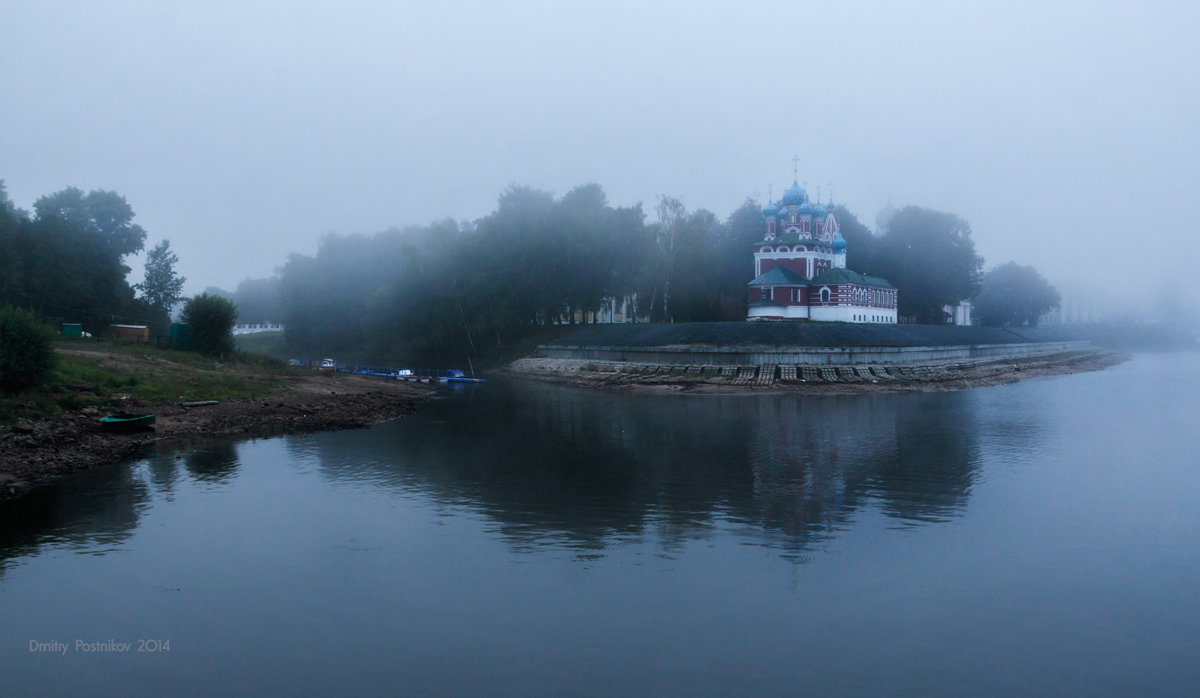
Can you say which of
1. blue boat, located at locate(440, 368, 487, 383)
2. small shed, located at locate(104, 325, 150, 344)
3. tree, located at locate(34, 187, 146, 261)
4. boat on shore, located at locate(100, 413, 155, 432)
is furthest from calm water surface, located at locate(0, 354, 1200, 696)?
tree, located at locate(34, 187, 146, 261)

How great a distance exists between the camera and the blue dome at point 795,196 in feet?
339

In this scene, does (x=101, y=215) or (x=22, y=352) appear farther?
(x=101, y=215)

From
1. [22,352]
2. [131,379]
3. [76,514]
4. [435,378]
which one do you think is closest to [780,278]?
[435,378]

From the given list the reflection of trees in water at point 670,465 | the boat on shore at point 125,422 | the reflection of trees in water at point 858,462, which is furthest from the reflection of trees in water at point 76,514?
the reflection of trees in water at point 858,462

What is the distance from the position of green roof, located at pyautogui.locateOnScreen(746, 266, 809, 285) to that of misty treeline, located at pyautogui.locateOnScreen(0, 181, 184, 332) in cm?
6728

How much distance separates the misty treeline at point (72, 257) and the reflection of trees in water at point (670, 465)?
38.2 metres

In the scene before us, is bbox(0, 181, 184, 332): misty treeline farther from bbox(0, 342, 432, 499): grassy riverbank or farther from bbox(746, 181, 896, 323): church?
bbox(746, 181, 896, 323): church

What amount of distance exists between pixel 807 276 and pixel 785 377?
33.2m

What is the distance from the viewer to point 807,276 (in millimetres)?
98875

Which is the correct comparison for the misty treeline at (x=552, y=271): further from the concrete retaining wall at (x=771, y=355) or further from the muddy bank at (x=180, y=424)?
the muddy bank at (x=180, y=424)

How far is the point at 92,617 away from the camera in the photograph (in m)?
16.5

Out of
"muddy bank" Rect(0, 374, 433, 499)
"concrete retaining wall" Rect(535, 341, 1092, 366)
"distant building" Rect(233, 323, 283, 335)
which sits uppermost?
"distant building" Rect(233, 323, 283, 335)

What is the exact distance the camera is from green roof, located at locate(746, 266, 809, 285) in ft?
318

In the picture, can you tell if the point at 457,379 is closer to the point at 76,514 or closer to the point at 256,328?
the point at 76,514
